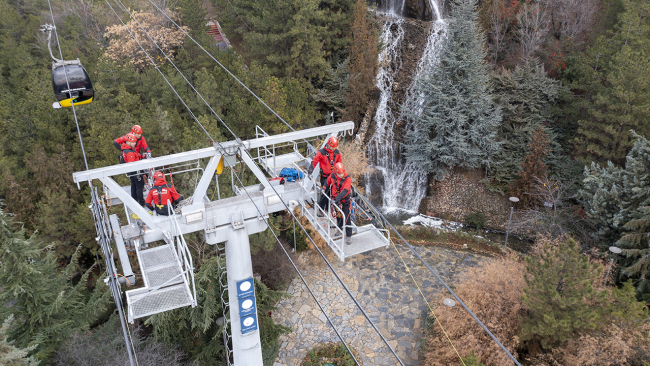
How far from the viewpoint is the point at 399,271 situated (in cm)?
1975

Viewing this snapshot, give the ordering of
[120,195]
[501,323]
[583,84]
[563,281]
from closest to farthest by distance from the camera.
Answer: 1. [120,195]
2. [563,281]
3. [501,323]
4. [583,84]

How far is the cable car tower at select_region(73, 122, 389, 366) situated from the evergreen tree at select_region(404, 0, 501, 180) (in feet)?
57.0

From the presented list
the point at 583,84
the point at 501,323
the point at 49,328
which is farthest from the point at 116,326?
the point at 583,84

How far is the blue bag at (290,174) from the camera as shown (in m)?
10.4

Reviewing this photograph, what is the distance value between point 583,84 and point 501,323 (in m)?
17.1

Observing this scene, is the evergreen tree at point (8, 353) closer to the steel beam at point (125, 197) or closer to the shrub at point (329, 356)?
the steel beam at point (125, 197)

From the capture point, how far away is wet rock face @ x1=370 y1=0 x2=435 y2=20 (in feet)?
120

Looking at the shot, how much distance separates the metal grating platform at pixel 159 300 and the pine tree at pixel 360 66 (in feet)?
67.9

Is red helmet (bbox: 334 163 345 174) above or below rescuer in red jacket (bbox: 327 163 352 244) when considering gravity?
above

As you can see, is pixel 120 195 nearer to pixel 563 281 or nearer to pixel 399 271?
pixel 563 281

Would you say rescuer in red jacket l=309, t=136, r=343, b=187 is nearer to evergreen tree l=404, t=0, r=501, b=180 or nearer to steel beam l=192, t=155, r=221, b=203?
steel beam l=192, t=155, r=221, b=203

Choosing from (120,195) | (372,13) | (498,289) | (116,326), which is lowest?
(116,326)

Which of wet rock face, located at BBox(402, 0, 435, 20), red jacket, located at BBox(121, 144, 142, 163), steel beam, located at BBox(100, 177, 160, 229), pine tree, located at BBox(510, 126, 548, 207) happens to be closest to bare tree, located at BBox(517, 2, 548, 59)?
pine tree, located at BBox(510, 126, 548, 207)

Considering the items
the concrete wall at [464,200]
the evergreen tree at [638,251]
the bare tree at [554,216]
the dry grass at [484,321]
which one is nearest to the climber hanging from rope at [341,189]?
the dry grass at [484,321]
